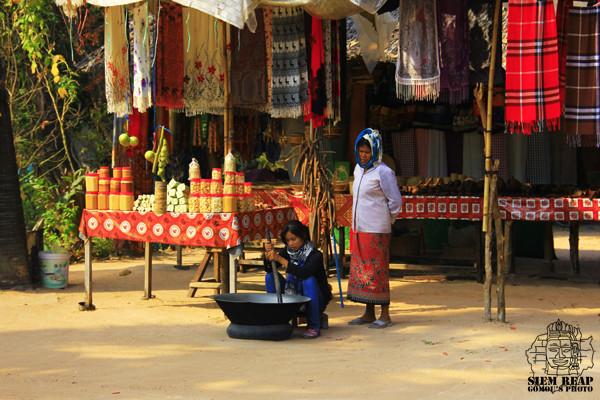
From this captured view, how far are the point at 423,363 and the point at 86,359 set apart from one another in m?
2.44

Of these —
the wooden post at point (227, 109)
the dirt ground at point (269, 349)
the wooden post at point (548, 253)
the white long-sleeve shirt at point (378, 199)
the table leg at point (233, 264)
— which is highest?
the wooden post at point (227, 109)

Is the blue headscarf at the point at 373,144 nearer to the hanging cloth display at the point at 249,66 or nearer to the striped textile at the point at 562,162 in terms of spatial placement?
the hanging cloth display at the point at 249,66

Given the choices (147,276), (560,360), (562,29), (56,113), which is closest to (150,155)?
(147,276)

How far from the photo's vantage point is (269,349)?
5.51 meters

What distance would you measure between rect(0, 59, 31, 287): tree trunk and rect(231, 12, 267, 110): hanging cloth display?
9.10ft

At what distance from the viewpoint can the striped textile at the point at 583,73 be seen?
21.3ft

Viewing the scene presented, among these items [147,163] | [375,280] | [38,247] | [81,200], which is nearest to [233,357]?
[375,280]

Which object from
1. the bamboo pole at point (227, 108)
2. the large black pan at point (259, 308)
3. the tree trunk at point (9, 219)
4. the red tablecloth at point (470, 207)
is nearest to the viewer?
the large black pan at point (259, 308)

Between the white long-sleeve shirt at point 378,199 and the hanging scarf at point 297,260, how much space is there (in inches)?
23.3

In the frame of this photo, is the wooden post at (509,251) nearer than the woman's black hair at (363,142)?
No

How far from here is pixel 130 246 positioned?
11758mm

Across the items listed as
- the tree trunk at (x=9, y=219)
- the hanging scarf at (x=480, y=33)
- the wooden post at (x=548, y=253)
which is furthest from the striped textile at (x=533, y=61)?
the tree trunk at (x=9, y=219)

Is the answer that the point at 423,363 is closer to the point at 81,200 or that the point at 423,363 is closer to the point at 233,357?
the point at 233,357

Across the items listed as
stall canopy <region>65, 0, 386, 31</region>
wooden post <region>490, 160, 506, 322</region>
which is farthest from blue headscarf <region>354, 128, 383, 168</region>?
stall canopy <region>65, 0, 386, 31</region>
